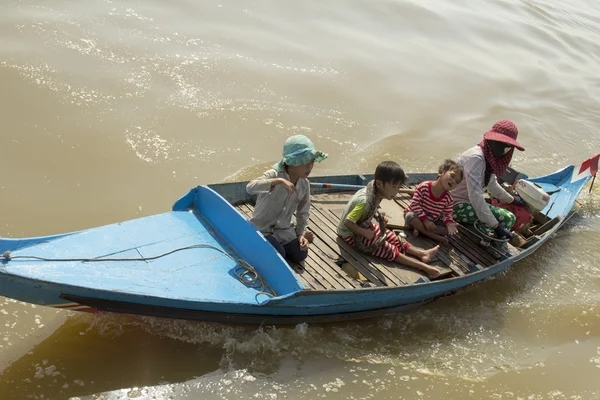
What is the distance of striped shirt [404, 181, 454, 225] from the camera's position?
6426 mm

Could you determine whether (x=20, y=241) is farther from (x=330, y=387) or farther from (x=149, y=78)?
(x=149, y=78)

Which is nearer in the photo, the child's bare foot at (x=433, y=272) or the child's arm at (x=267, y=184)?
the child's arm at (x=267, y=184)

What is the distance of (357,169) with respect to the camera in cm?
876

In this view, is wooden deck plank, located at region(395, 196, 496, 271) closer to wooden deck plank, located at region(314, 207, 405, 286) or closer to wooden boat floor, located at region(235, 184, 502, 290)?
wooden boat floor, located at region(235, 184, 502, 290)

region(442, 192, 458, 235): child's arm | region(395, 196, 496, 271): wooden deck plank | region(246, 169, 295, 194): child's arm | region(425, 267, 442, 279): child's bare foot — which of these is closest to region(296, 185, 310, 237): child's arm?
region(246, 169, 295, 194): child's arm

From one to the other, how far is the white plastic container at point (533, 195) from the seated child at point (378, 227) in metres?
1.90

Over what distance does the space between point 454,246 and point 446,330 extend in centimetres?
101

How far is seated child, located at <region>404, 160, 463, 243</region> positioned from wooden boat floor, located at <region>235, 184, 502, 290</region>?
117mm

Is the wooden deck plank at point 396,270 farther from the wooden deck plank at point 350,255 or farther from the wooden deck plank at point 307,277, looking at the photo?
the wooden deck plank at point 307,277

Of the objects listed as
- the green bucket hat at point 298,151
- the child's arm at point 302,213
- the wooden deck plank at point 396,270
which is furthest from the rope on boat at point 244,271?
the wooden deck plank at point 396,270

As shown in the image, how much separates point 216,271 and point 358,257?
1570mm

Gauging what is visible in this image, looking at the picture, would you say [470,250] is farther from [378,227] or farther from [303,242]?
[303,242]

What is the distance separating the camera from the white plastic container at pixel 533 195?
7250 millimetres

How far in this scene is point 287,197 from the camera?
5.27m
